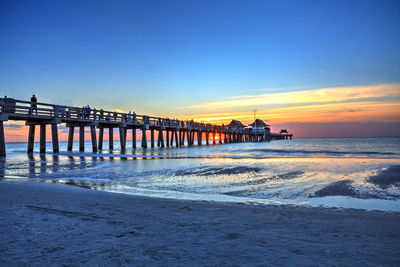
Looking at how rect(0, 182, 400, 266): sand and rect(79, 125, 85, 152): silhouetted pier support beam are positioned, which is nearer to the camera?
rect(0, 182, 400, 266): sand

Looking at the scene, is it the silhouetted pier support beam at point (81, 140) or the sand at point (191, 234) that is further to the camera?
the silhouetted pier support beam at point (81, 140)

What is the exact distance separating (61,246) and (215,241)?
151 centimetres

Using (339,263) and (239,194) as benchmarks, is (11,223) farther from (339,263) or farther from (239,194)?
(239,194)

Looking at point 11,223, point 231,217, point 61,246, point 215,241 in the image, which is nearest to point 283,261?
point 215,241

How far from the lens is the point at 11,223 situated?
3295 mm

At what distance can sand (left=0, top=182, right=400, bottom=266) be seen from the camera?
2311mm

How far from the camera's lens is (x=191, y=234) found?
297cm

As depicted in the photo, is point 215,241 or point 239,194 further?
point 239,194

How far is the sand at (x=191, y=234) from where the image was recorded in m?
2.31

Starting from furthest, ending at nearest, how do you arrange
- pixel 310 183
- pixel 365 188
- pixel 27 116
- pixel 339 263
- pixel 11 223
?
pixel 27 116, pixel 310 183, pixel 365 188, pixel 11 223, pixel 339 263

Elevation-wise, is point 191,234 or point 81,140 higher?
point 81,140

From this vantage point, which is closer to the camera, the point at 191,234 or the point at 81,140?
the point at 191,234

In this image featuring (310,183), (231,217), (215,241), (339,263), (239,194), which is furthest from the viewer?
(310,183)

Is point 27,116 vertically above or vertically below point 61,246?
above
